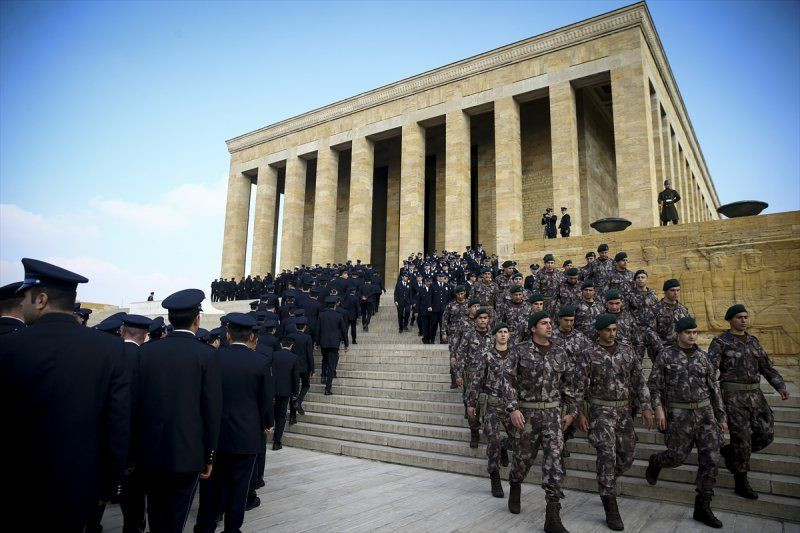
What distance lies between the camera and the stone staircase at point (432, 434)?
4801 millimetres

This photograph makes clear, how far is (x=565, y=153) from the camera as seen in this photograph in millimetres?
19344

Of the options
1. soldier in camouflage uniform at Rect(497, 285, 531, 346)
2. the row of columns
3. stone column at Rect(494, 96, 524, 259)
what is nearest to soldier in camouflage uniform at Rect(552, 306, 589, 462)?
soldier in camouflage uniform at Rect(497, 285, 531, 346)

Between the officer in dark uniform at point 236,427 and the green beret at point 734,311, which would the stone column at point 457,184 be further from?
the officer in dark uniform at point 236,427

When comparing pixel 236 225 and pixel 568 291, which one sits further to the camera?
pixel 236 225

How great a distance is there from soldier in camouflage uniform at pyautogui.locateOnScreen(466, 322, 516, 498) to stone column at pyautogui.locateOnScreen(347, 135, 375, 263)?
61.0ft

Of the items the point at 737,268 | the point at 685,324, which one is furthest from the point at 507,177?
the point at 685,324

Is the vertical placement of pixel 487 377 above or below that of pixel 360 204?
below

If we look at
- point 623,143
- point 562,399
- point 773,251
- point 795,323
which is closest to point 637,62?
point 623,143

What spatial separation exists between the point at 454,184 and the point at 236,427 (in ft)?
63.4

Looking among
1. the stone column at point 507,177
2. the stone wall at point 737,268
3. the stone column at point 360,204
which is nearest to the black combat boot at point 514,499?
the stone wall at point 737,268

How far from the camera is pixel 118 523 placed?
4.29 metres

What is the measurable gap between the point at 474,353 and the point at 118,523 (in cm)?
462

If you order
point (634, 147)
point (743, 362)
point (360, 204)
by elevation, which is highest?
point (634, 147)

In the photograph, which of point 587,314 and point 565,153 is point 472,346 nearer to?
point 587,314
